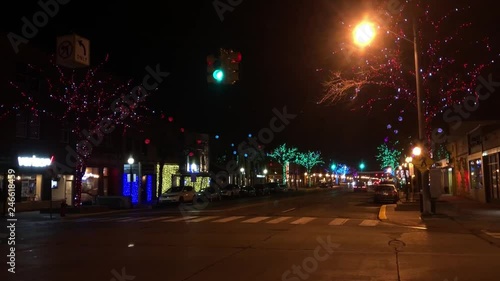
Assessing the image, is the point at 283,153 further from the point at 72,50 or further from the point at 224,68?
the point at 224,68

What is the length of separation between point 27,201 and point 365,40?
23.5m

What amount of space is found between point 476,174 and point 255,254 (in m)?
28.0

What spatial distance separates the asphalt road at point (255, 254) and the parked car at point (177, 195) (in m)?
20.2

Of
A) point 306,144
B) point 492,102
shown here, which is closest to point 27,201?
point 492,102

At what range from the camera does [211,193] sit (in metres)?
46.8

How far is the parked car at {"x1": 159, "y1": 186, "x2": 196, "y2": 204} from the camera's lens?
3941cm

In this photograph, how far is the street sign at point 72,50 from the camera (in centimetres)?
1683

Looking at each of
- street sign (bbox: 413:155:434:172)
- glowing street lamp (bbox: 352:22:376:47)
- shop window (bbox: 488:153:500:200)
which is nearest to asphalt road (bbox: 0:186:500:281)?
street sign (bbox: 413:155:434:172)

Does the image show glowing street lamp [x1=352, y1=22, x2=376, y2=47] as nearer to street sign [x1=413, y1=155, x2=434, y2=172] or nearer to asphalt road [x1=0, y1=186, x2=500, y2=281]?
street sign [x1=413, y1=155, x2=434, y2=172]

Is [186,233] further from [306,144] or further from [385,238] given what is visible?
[306,144]

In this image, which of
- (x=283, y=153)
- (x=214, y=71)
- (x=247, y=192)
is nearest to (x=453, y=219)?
(x=214, y=71)

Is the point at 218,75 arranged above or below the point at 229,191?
above

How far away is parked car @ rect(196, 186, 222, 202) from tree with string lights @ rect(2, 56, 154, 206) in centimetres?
1057

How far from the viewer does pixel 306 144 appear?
314 feet
